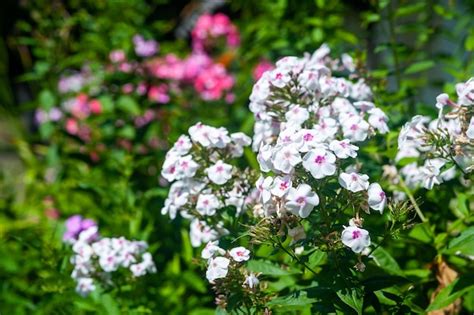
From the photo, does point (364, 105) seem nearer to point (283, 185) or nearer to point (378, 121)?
point (378, 121)

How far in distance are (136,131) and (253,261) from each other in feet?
5.92

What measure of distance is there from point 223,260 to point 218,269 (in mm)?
25

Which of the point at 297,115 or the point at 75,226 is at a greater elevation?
the point at 75,226

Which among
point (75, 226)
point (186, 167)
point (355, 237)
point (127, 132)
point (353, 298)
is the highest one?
point (127, 132)

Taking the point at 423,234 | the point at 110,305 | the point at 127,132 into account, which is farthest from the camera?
the point at 127,132

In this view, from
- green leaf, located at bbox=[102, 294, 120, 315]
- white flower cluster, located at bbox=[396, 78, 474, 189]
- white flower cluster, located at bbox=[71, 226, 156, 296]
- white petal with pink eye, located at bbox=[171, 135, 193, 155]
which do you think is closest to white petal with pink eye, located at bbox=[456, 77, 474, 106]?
white flower cluster, located at bbox=[396, 78, 474, 189]

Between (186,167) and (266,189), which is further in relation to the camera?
(186,167)

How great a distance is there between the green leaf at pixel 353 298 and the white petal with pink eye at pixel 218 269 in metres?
0.27

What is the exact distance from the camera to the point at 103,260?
208 centimetres

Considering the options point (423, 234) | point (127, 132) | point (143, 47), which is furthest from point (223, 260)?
point (143, 47)

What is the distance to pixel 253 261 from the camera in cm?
180

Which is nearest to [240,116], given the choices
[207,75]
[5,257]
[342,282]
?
[207,75]

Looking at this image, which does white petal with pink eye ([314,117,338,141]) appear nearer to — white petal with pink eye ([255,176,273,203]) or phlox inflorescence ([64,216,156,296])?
white petal with pink eye ([255,176,273,203])

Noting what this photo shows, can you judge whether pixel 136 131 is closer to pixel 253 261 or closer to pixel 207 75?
pixel 207 75
